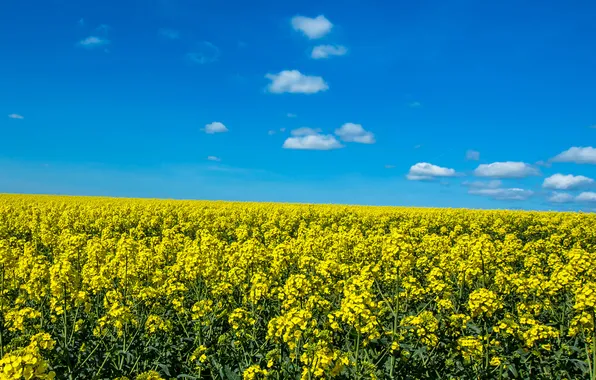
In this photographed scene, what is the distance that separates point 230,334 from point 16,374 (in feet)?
13.1

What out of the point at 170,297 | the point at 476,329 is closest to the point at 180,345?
the point at 170,297

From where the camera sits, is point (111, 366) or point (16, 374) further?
point (111, 366)

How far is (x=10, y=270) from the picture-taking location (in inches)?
344

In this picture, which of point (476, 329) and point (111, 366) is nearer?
point (111, 366)

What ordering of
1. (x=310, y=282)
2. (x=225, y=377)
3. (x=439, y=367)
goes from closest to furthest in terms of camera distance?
(x=225, y=377) → (x=439, y=367) → (x=310, y=282)

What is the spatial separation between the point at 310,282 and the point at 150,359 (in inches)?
102

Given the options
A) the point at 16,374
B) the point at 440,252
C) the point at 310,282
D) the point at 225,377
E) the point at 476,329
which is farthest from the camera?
the point at 440,252

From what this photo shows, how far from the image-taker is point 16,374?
3248 mm

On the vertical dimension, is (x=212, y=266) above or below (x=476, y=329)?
above

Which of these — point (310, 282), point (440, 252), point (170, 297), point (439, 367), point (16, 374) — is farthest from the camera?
point (440, 252)

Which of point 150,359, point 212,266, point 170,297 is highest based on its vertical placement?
point 212,266

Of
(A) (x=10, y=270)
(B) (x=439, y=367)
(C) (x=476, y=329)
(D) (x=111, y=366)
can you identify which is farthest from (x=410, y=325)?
(A) (x=10, y=270)

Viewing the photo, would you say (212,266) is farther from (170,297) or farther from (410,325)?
(410,325)

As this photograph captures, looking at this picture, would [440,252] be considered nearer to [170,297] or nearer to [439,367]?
[439,367]
